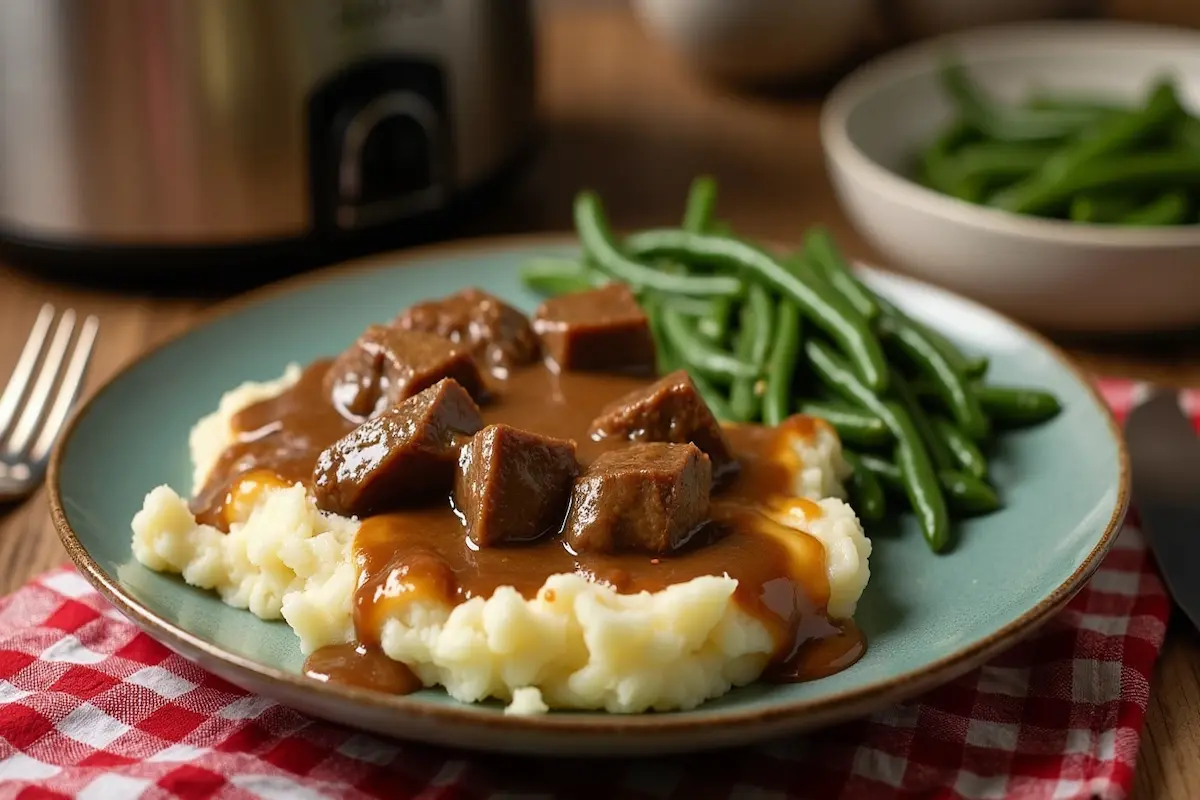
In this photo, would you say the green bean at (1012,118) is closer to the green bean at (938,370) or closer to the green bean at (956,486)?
the green bean at (938,370)

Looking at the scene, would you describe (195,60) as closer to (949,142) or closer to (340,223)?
(340,223)

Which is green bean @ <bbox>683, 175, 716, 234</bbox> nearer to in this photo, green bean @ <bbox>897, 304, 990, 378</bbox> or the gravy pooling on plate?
green bean @ <bbox>897, 304, 990, 378</bbox>

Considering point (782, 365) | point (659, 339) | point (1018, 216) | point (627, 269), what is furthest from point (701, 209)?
point (1018, 216)

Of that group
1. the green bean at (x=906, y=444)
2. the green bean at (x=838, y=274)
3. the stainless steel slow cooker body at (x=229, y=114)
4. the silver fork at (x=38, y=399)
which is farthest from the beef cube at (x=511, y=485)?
the stainless steel slow cooker body at (x=229, y=114)

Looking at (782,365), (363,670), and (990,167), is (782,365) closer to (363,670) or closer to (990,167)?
(363,670)

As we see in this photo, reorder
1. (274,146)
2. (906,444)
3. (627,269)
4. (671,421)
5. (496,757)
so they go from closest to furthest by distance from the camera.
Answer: (496,757) < (671,421) < (906,444) < (627,269) < (274,146)

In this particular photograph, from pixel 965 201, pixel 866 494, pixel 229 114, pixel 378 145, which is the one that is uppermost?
pixel 229 114

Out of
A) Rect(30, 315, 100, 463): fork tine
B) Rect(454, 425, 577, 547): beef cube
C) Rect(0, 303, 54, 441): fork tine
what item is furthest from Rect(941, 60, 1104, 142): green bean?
Rect(0, 303, 54, 441): fork tine

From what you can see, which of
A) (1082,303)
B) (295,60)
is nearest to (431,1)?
(295,60)
